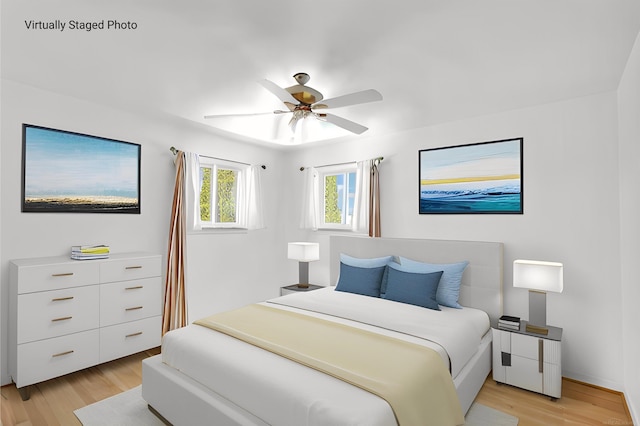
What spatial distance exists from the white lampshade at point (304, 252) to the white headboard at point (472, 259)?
951mm

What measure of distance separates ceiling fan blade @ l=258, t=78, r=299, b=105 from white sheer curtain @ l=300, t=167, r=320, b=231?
7.38 feet

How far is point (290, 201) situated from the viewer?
5211 mm

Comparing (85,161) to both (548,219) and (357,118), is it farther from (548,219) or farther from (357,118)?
(548,219)

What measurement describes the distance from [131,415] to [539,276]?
3287mm

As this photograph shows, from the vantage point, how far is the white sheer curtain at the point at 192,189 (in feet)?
12.8

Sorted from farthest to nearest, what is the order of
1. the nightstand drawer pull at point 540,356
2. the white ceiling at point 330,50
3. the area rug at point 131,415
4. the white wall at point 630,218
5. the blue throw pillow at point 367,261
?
the blue throw pillow at point 367,261 < the nightstand drawer pull at point 540,356 < the area rug at point 131,415 < the white wall at point 630,218 < the white ceiling at point 330,50

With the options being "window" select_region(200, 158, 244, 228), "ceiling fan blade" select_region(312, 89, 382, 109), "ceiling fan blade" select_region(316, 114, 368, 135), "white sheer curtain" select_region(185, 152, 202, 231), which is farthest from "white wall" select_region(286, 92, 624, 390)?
"white sheer curtain" select_region(185, 152, 202, 231)

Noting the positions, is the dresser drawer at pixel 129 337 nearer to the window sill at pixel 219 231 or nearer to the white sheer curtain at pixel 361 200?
the window sill at pixel 219 231

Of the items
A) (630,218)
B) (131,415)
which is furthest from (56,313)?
(630,218)

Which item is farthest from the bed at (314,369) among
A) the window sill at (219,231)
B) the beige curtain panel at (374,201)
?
the window sill at (219,231)

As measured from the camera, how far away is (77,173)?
313 cm

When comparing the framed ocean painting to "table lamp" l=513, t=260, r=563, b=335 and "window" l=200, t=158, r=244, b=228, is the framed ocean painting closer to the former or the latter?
"table lamp" l=513, t=260, r=563, b=335

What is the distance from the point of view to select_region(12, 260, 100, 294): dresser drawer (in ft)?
8.29

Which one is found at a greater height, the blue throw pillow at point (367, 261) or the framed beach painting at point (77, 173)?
the framed beach painting at point (77, 173)
